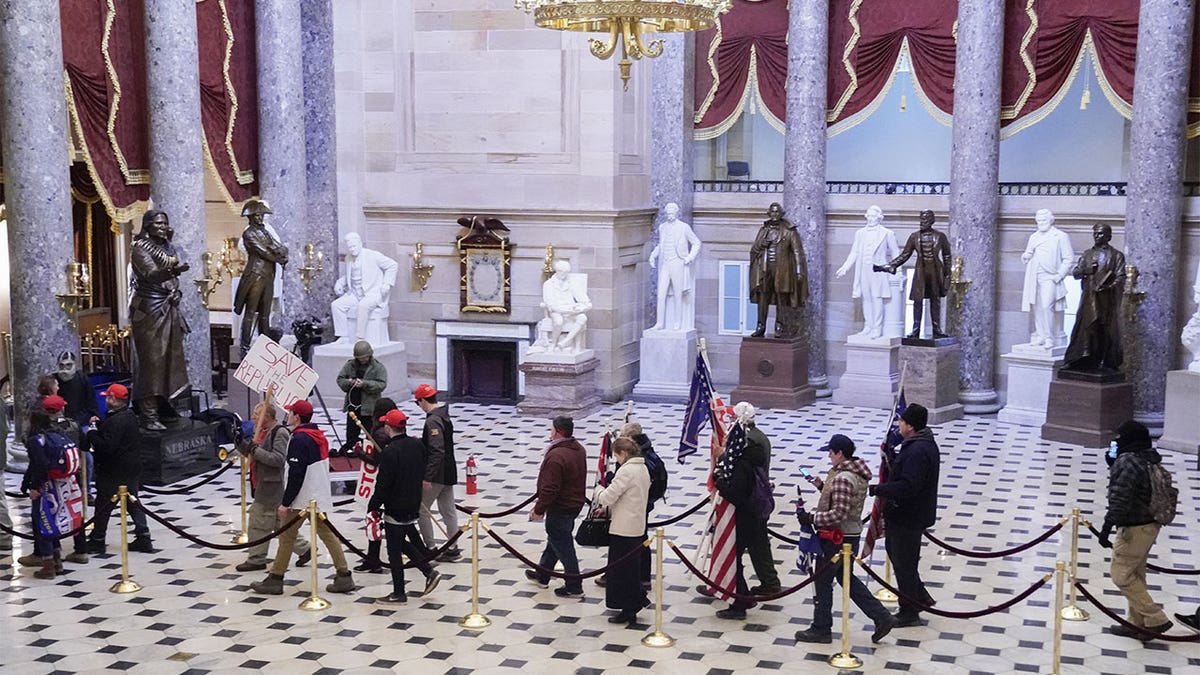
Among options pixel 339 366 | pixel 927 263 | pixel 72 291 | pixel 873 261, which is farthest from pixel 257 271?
pixel 927 263

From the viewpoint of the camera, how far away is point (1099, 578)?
11375 mm

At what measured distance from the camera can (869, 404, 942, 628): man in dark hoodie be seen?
962 cm

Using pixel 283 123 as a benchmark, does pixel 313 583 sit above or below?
below

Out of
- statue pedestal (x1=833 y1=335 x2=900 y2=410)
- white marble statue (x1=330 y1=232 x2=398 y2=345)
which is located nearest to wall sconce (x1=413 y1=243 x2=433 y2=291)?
white marble statue (x1=330 y1=232 x2=398 y2=345)

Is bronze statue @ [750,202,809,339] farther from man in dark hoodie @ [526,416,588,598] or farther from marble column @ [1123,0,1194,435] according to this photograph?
man in dark hoodie @ [526,416,588,598]

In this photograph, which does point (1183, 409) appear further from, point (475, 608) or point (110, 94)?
point (110, 94)

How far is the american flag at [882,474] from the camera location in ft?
33.2

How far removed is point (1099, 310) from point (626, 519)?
351 inches

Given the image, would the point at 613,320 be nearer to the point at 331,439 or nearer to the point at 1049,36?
the point at 331,439

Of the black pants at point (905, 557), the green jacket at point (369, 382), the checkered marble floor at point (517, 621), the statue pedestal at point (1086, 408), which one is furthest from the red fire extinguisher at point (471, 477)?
the statue pedestal at point (1086, 408)

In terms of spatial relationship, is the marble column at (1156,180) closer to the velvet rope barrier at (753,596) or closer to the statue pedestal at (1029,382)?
the statue pedestal at (1029,382)

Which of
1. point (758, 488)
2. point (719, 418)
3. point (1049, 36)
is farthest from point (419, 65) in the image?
point (758, 488)

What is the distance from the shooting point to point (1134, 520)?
9555 millimetres

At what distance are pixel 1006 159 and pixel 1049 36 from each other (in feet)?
14.6
